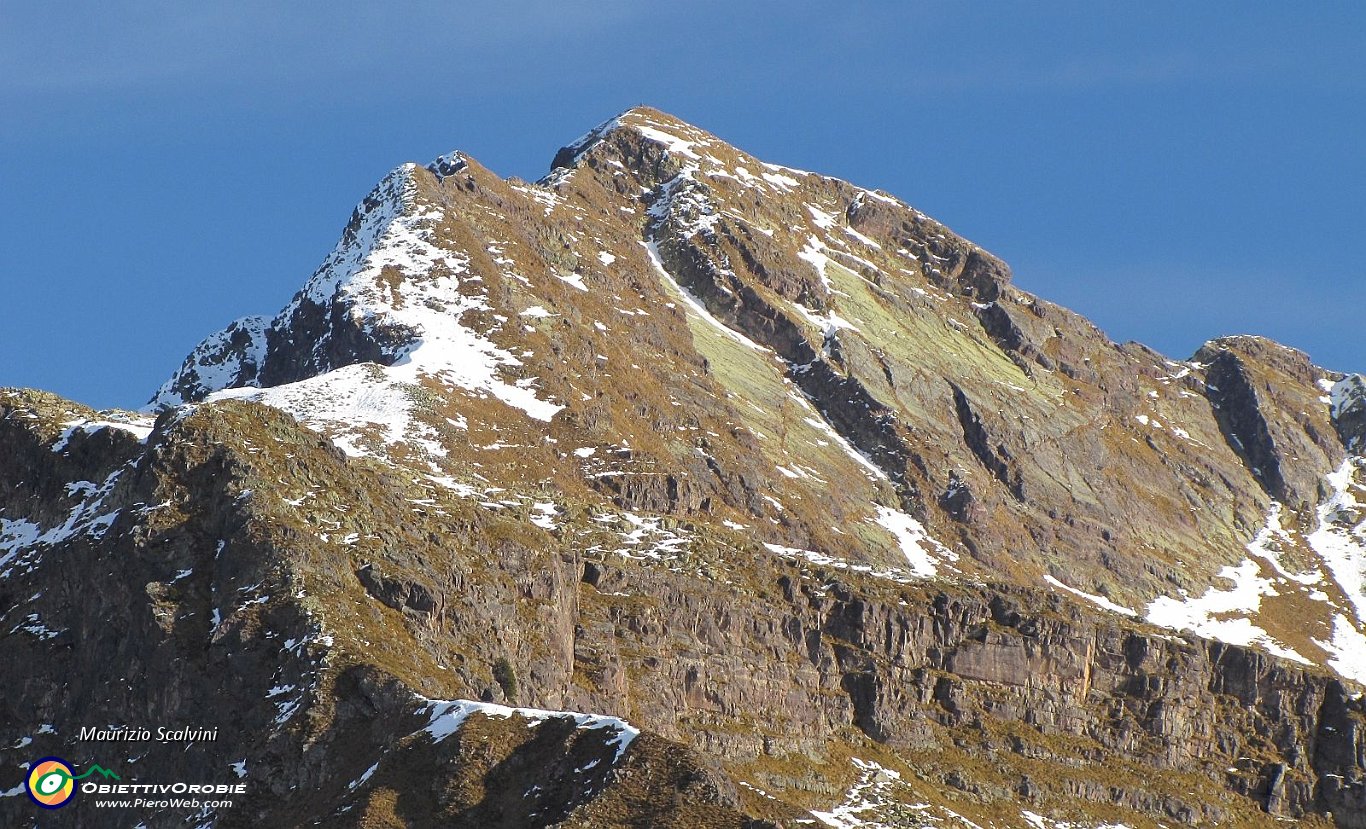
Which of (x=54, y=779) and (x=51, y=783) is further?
(x=54, y=779)

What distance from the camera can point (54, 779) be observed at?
146 m

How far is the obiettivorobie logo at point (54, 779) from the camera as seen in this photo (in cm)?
14150

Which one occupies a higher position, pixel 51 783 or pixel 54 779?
pixel 54 779

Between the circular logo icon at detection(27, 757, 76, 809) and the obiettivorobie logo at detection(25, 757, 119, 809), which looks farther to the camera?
the obiettivorobie logo at detection(25, 757, 119, 809)

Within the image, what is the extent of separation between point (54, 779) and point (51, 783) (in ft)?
4.56

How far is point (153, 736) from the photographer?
477 feet

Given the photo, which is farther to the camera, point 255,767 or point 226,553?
point 226,553

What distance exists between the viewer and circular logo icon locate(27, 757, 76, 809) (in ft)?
464

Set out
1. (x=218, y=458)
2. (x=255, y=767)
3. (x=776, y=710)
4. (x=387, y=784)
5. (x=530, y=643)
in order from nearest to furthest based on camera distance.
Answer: (x=387, y=784), (x=255, y=767), (x=218, y=458), (x=530, y=643), (x=776, y=710)

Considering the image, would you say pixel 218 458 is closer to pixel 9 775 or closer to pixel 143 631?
pixel 143 631

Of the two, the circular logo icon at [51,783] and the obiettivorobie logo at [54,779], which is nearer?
the circular logo icon at [51,783]

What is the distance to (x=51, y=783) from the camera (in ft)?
473

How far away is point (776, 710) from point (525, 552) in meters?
28.2

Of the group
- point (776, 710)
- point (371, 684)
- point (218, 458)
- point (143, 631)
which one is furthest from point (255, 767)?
point (776, 710)
